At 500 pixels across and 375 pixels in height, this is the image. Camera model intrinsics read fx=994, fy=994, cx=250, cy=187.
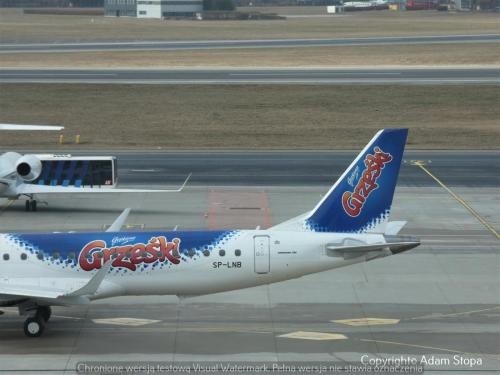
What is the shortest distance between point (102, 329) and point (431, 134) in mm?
48988

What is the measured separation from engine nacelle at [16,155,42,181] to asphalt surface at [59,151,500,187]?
773cm

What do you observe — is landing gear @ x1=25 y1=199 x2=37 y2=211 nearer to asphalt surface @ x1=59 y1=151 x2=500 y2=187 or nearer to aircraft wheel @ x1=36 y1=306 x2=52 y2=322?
asphalt surface @ x1=59 y1=151 x2=500 y2=187

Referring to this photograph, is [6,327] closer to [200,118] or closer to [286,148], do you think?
[286,148]

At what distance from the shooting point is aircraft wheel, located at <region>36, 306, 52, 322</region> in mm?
30469

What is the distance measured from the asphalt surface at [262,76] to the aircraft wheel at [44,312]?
230 feet

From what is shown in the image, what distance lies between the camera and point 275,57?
123500mm

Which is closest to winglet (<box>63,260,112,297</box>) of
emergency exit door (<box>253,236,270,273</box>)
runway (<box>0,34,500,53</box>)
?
emergency exit door (<box>253,236,270,273</box>)

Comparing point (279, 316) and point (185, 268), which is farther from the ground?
point (185, 268)

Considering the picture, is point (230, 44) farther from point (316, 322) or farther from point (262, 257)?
point (262, 257)

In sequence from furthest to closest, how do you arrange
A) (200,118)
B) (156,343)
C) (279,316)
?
1. (200,118)
2. (279,316)
3. (156,343)

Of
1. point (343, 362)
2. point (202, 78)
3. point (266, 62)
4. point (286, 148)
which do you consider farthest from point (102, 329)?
point (266, 62)

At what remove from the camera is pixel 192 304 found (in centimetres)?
3394

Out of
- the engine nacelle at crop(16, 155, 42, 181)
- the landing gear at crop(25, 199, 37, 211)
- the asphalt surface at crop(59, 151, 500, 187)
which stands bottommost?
the asphalt surface at crop(59, 151, 500, 187)

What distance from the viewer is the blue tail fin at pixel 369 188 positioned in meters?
31.2
